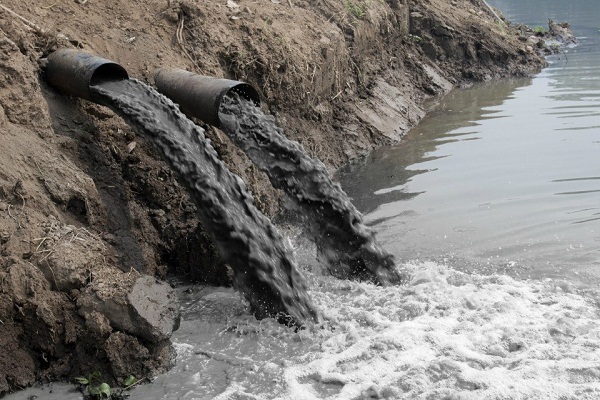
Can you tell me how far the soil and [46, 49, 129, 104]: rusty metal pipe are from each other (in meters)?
0.16

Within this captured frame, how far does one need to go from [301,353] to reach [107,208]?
218 cm

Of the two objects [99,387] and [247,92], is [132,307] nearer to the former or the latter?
[99,387]

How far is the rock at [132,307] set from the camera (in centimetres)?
504

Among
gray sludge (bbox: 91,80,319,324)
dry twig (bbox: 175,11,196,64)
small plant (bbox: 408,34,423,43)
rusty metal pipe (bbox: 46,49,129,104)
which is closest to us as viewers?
gray sludge (bbox: 91,80,319,324)

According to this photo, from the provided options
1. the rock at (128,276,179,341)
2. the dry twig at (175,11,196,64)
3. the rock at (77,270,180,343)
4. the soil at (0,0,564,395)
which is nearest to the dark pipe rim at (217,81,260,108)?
the soil at (0,0,564,395)

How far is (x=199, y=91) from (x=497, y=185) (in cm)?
387

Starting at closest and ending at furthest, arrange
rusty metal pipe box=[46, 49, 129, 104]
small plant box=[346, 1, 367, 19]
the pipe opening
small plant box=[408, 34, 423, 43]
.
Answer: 1. rusty metal pipe box=[46, 49, 129, 104]
2. the pipe opening
3. small plant box=[346, 1, 367, 19]
4. small plant box=[408, 34, 423, 43]

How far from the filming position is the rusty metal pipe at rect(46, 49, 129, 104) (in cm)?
647

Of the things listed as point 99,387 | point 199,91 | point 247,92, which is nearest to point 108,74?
point 199,91

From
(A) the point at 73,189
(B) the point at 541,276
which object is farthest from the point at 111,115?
(B) the point at 541,276

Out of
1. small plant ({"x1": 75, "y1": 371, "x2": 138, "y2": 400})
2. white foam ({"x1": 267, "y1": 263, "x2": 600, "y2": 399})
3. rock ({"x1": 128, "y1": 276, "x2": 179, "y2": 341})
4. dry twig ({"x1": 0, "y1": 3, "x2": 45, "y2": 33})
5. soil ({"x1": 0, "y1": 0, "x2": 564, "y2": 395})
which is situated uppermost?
dry twig ({"x1": 0, "y1": 3, "x2": 45, "y2": 33})

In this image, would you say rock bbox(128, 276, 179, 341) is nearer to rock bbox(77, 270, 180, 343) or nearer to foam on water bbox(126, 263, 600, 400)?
rock bbox(77, 270, 180, 343)

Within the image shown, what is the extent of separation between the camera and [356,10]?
504 inches

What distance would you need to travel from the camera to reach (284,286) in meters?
5.94
